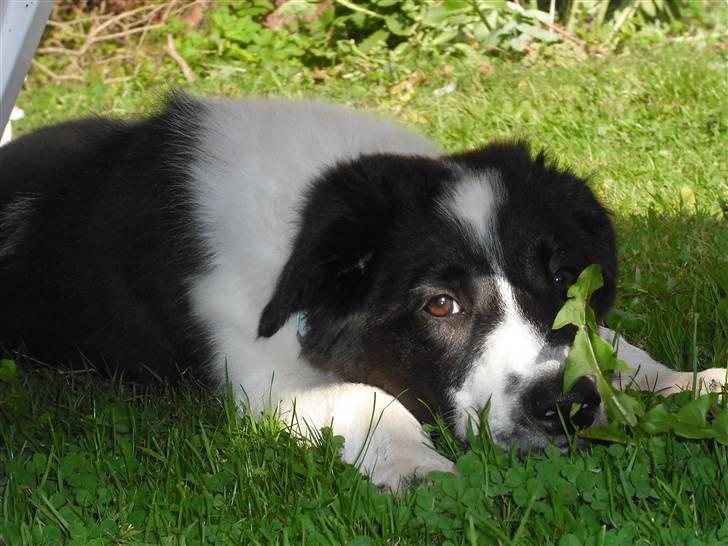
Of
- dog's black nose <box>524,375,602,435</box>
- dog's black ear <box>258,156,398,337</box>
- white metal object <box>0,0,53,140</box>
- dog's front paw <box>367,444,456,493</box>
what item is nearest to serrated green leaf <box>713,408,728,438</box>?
dog's black nose <box>524,375,602,435</box>

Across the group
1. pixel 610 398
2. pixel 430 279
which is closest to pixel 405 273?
pixel 430 279

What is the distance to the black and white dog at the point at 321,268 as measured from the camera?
2.69 meters

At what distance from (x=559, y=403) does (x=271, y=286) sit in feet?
3.00

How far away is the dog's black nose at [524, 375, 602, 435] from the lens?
2.49 m

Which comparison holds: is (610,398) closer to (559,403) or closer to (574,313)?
(559,403)

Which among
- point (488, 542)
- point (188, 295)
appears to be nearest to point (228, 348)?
point (188, 295)

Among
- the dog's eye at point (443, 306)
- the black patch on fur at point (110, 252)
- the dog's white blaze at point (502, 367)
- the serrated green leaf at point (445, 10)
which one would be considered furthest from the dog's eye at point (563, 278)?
the serrated green leaf at point (445, 10)

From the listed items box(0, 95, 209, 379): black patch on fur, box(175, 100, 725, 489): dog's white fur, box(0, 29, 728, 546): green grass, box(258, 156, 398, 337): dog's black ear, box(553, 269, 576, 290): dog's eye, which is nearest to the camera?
box(0, 29, 728, 546): green grass

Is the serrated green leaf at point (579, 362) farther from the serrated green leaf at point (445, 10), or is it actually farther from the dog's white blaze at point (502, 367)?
the serrated green leaf at point (445, 10)

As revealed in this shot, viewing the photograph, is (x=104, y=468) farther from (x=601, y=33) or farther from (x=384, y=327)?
(x=601, y=33)

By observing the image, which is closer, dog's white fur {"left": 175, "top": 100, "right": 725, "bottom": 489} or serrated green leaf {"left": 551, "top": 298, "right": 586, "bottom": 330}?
serrated green leaf {"left": 551, "top": 298, "right": 586, "bottom": 330}

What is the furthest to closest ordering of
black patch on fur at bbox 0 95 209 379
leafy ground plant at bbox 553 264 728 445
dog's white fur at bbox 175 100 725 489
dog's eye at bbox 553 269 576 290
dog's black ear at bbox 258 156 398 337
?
black patch on fur at bbox 0 95 209 379 < dog's eye at bbox 553 269 576 290 < dog's black ear at bbox 258 156 398 337 < dog's white fur at bbox 175 100 725 489 < leafy ground plant at bbox 553 264 728 445

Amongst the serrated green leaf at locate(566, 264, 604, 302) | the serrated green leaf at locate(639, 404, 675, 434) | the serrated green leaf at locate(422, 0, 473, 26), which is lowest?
the serrated green leaf at locate(422, 0, 473, 26)

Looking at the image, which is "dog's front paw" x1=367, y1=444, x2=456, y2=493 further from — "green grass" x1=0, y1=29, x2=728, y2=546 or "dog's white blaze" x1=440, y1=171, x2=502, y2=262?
"dog's white blaze" x1=440, y1=171, x2=502, y2=262
